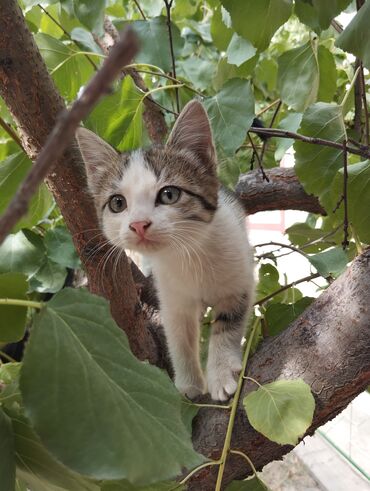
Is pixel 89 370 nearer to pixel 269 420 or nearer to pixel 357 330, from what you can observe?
pixel 269 420

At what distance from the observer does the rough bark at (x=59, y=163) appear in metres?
0.66

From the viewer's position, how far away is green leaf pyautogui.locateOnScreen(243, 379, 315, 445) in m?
0.60

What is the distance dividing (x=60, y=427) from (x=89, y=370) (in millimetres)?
47

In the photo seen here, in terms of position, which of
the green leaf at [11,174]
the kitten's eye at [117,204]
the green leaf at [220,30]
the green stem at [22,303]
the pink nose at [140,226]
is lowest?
the kitten's eye at [117,204]

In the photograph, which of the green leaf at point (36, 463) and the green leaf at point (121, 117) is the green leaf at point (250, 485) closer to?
the green leaf at point (36, 463)

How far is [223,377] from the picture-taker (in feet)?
2.95

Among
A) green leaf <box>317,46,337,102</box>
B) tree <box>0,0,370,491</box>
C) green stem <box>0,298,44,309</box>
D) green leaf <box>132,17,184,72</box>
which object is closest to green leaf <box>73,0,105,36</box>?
tree <box>0,0,370,491</box>

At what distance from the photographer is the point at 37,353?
1.11 ft

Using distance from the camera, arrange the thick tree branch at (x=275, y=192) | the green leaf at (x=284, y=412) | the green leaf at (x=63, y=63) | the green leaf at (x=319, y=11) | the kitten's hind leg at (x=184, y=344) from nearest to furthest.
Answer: the green leaf at (x=284, y=412)
the green leaf at (x=319, y=11)
the green leaf at (x=63, y=63)
the kitten's hind leg at (x=184, y=344)
the thick tree branch at (x=275, y=192)

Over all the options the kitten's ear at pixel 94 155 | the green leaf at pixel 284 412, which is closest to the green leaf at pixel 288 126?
the kitten's ear at pixel 94 155

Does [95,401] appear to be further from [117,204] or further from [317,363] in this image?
[117,204]

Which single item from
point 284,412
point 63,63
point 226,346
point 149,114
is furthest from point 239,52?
point 284,412

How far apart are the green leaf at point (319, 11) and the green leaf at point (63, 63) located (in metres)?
0.43

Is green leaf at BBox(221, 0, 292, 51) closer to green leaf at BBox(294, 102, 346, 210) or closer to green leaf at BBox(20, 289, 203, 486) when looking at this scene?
green leaf at BBox(294, 102, 346, 210)
